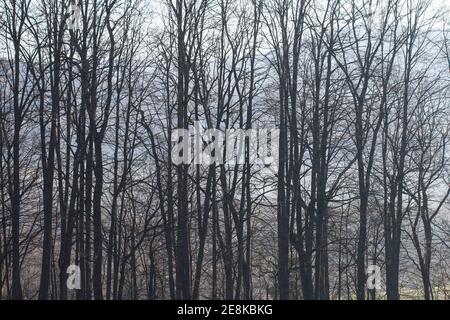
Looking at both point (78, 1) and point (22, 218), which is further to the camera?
point (22, 218)

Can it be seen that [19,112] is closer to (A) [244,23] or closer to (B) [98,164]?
(B) [98,164]

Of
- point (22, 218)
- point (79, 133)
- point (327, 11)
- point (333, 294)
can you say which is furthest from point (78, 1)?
point (333, 294)

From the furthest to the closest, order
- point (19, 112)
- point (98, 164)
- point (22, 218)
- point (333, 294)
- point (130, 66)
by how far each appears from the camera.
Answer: point (333, 294)
point (22, 218)
point (130, 66)
point (19, 112)
point (98, 164)

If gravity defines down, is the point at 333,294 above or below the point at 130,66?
below

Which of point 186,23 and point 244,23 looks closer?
point 186,23

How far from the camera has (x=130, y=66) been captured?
67.9 ft

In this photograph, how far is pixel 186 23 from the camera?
19.0m

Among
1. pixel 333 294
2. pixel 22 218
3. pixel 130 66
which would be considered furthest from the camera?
pixel 333 294

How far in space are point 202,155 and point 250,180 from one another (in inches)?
81.7

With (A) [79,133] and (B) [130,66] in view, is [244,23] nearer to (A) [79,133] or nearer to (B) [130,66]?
(B) [130,66]

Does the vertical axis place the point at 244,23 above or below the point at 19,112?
above

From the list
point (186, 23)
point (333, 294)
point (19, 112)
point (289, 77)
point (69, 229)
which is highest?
point (186, 23)

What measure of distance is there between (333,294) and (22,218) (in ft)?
56.0

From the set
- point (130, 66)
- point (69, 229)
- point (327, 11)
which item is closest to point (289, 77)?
point (327, 11)
